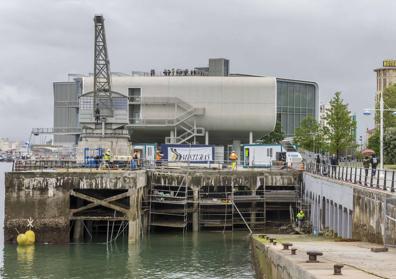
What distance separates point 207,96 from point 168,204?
36.0 m

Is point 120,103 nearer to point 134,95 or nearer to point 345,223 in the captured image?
point 134,95

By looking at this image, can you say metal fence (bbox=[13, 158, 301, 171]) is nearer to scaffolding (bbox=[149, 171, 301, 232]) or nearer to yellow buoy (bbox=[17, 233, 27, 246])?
scaffolding (bbox=[149, 171, 301, 232])

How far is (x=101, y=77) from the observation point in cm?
8156

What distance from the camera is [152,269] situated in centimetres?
3591

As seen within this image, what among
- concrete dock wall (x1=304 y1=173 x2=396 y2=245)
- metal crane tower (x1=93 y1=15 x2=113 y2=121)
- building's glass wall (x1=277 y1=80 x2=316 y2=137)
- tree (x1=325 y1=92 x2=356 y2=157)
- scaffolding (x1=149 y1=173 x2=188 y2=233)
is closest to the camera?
concrete dock wall (x1=304 y1=173 x2=396 y2=245)

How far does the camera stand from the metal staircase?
8644 centimetres

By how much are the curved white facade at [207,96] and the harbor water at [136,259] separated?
40535 mm

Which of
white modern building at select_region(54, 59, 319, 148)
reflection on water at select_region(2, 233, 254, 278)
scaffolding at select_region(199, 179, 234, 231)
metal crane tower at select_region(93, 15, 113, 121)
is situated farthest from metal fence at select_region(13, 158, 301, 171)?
white modern building at select_region(54, 59, 319, 148)

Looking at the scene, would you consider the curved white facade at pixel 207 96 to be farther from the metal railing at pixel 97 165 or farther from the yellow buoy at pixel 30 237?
the yellow buoy at pixel 30 237

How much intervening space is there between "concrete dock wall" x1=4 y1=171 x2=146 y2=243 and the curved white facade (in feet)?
142

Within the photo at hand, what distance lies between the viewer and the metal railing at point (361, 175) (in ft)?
96.2

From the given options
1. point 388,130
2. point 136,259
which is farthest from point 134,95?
point 136,259

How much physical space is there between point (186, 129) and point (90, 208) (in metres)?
42.0

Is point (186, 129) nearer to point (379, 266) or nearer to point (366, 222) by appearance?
point (366, 222)
